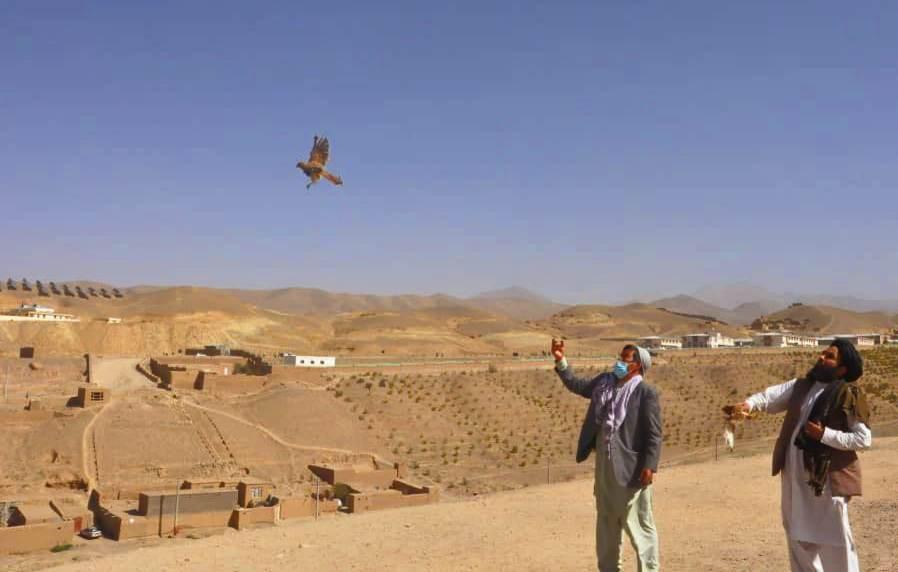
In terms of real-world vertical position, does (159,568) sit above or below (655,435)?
below

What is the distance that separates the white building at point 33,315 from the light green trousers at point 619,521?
1953 inches

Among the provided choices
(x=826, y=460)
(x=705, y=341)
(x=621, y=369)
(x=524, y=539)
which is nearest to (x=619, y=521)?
(x=621, y=369)

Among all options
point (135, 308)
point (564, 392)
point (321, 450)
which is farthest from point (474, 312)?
point (321, 450)

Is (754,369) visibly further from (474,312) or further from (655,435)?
(474,312)

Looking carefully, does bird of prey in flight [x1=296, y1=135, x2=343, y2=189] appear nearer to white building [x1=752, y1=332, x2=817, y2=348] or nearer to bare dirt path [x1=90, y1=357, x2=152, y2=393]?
bare dirt path [x1=90, y1=357, x2=152, y2=393]

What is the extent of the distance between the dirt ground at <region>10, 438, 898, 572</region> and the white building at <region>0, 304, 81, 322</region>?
4287 centimetres

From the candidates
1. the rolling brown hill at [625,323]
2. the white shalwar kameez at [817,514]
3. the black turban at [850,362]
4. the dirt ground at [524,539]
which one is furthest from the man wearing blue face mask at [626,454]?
the rolling brown hill at [625,323]

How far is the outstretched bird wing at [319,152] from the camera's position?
65.5 feet

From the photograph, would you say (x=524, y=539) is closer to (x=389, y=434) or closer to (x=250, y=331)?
(x=389, y=434)

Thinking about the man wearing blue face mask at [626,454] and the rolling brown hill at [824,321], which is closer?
the man wearing blue face mask at [626,454]

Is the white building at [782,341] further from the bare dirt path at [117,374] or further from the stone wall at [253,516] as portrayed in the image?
the stone wall at [253,516]

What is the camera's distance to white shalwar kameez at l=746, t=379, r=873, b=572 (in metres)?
3.90

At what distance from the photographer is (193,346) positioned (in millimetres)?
50844

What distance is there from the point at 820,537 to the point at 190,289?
82.9m
